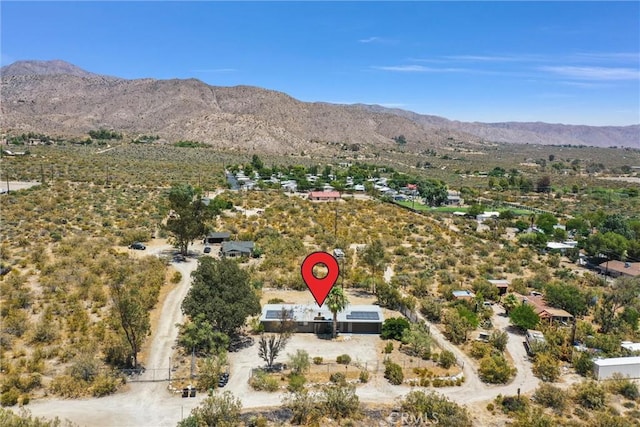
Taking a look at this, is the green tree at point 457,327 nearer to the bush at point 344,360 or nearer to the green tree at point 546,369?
the green tree at point 546,369

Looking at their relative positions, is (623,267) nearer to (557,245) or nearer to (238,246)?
(557,245)

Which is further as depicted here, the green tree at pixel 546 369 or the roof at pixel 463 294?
the roof at pixel 463 294

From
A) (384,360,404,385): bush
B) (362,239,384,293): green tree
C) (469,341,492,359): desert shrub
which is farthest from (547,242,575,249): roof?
(384,360,404,385): bush

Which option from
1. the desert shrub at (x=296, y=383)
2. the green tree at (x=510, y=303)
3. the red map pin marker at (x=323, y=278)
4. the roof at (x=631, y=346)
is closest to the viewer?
the desert shrub at (x=296, y=383)

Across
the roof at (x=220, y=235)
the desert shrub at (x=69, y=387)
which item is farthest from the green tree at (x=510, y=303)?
the roof at (x=220, y=235)

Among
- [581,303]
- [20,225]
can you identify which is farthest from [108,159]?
[581,303]

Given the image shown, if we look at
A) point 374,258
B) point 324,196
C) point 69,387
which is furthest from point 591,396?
point 324,196

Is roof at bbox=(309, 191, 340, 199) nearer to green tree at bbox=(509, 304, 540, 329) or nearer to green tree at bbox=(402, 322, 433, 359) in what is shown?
green tree at bbox=(509, 304, 540, 329)

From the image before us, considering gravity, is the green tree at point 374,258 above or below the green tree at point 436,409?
above
